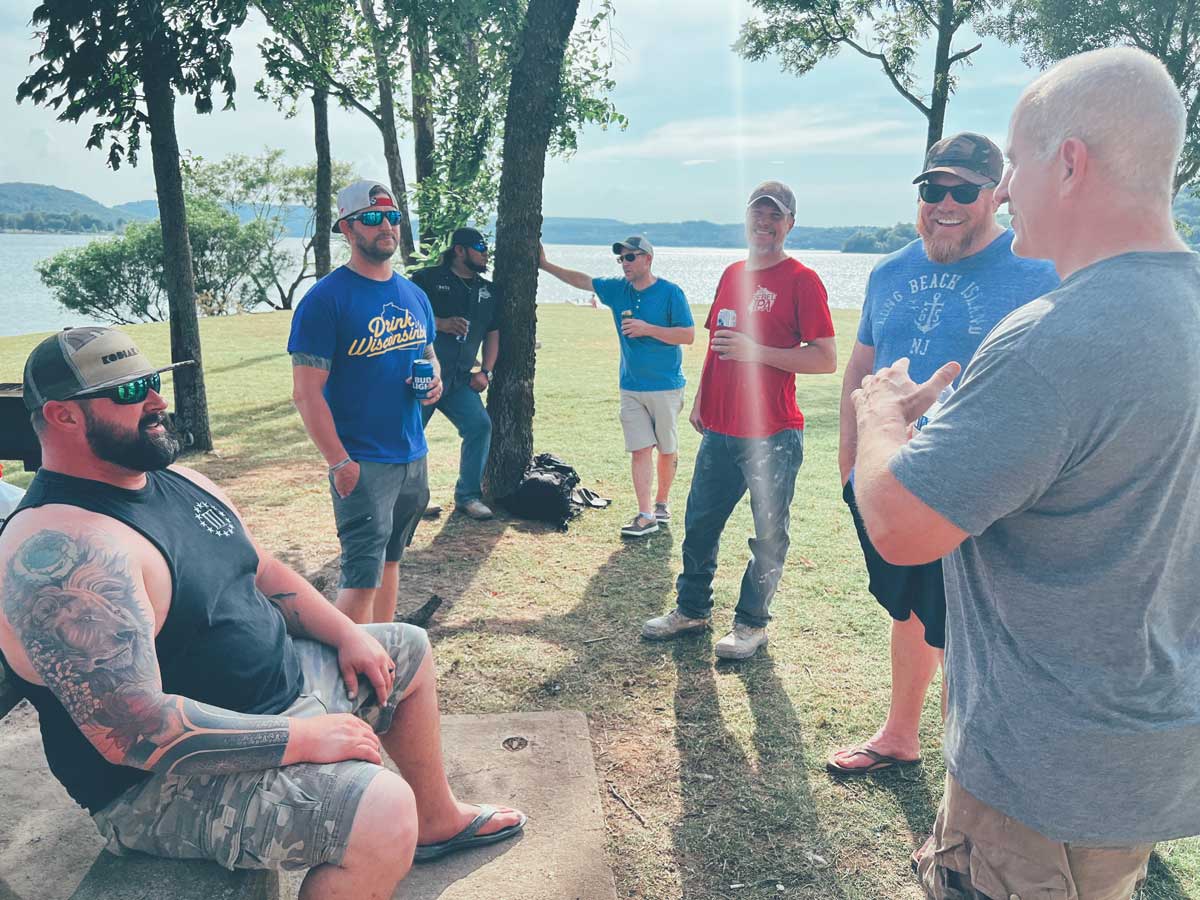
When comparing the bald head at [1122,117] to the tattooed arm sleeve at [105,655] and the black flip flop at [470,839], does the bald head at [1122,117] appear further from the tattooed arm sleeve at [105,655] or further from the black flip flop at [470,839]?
the black flip flop at [470,839]

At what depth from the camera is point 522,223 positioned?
6.99 metres

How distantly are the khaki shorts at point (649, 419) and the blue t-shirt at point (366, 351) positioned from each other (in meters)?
2.85

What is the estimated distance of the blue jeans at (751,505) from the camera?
14.3 feet

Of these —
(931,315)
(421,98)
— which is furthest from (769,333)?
(421,98)

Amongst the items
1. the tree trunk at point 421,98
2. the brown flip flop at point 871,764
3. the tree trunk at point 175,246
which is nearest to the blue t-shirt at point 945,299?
the brown flip flop at point 871,764

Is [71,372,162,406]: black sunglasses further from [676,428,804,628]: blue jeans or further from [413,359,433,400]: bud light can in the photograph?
[676,428,804,628]: blue jeans

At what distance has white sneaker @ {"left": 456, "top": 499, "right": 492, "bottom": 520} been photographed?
22.6ft

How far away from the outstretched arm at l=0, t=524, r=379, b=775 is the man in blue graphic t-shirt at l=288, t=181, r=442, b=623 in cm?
179

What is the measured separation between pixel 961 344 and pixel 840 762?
5.70 ft

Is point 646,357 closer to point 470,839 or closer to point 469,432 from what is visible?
point 469,432

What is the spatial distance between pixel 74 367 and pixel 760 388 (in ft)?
9.97

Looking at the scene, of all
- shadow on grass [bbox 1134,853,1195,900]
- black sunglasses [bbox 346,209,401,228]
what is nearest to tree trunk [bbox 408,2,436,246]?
black sunglasses [bbox 346,209,401,228]

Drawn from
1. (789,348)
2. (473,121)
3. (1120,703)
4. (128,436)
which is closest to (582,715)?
(789,348)

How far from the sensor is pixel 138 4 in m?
7.18
